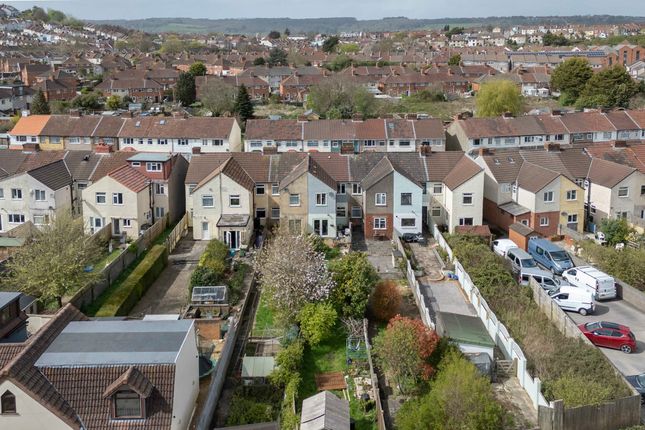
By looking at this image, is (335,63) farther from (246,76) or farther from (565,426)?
(565,426)

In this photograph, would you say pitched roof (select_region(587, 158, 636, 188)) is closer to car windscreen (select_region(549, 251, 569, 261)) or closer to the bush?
car windscreen (select_region(549, 251, 569, 261))

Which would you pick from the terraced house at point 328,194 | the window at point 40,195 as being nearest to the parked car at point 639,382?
the terraced house at point 328,194

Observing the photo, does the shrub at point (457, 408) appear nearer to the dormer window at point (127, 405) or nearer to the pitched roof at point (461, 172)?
the dormer window at point (127, 405)

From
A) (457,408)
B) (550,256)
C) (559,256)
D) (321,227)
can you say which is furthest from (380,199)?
(457,408)

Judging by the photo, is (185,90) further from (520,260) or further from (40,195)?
(520,260)

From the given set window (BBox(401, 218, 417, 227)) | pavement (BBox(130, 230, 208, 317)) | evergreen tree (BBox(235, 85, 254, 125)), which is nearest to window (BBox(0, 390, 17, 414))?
pavement (BBox(130, 230, 208, 317))

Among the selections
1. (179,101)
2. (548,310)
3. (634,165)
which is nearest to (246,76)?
(179,101)
